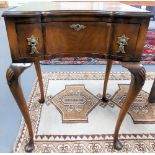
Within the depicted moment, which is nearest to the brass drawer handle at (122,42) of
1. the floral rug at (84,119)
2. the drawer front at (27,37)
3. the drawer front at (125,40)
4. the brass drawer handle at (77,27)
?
the drawer front at (125,40)

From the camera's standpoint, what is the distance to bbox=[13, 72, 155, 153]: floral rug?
113 centimetres

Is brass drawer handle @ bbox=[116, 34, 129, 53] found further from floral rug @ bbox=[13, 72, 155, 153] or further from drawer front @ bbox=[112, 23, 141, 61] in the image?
floral rug @ bbox=[13, 72, 155, 153]

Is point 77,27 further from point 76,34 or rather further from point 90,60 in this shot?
point 90,60

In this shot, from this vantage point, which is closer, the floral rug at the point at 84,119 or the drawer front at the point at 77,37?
the drawer front at the point at 77,37

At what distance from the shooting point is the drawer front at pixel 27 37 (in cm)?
79

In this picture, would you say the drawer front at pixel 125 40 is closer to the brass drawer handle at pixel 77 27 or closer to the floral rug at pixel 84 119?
the brass drawer handle at pixel 77 27

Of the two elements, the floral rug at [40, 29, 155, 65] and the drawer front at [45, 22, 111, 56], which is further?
the floral rug at [40, 29, 155, 65]

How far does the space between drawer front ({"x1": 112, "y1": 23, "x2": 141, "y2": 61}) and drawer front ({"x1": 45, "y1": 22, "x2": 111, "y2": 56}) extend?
0.11 feet

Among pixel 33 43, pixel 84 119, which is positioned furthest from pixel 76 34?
pixel 84 119

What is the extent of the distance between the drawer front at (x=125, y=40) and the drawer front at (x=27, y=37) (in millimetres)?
316

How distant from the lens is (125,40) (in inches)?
32.3

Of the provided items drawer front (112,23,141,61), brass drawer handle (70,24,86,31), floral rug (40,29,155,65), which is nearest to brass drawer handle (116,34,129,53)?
drawer front (112,23,141,61)

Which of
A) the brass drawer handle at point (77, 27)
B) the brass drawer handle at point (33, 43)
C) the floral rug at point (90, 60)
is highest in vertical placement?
the brass drawer handle at point (77, 27)

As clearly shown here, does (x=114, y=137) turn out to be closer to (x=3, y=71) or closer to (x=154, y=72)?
(x=154, y=72)
